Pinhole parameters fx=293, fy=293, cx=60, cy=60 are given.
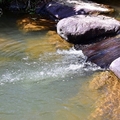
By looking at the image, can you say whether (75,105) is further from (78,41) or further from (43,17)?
(43,17)

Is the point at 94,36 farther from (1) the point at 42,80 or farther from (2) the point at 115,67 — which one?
(1) the point at 42,80

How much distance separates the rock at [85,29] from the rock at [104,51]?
1.01 ft

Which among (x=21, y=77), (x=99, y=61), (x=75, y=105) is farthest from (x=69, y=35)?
(x=75, y=105)

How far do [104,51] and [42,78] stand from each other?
1.73m

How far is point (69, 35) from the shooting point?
7492 millimetres

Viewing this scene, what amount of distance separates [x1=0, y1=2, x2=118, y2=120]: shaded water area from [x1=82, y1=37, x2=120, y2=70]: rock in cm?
17

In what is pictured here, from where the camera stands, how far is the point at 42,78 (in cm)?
588

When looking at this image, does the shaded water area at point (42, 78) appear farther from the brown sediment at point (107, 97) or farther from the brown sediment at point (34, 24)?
the brown sediment at point (34, 24)

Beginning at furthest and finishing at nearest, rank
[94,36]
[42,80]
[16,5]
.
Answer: [16,5] → [94,36] → [42,80]

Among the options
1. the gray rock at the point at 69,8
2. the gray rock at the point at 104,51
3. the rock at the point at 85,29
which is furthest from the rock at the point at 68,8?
the gray rock at the point at 104,51

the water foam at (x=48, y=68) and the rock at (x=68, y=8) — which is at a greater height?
the rock at (x=68, y=8)

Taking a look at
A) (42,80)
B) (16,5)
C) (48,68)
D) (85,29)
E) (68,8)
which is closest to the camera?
(42,80)

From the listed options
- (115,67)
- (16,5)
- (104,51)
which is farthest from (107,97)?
(16,5)

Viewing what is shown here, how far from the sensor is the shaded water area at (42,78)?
498 cm
